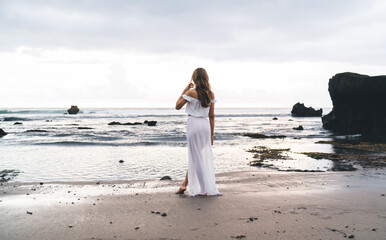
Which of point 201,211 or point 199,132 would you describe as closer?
point 201,211

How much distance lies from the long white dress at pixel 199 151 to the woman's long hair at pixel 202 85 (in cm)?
14

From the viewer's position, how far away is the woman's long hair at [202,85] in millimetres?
6145

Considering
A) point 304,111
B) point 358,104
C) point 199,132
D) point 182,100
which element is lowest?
point 199,132

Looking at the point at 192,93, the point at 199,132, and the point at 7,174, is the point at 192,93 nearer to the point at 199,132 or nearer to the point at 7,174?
the point at 199,132

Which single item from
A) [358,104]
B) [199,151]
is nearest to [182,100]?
[199,151]

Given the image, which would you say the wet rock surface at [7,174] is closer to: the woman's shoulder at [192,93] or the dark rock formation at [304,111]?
the woman's shoulder at [192,93]

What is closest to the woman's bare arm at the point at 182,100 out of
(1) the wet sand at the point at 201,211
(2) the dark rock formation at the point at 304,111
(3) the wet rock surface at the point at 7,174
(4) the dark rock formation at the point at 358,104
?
(1) the wet sand at the point at 201,211

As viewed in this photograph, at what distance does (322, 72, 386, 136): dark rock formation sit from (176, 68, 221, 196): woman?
25.9 metres

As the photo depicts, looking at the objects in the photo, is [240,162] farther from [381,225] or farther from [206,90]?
[381,225]

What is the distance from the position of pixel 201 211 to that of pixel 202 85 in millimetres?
2514

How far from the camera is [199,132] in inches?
249

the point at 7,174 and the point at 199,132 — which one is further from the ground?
the point at 199,132

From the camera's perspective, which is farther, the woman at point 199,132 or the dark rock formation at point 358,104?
the dark rock formation at point 358,104

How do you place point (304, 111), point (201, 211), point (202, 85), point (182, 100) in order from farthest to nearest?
point (304, 111) → point (182, 100) → point (202, 85) → point (201, 211)
